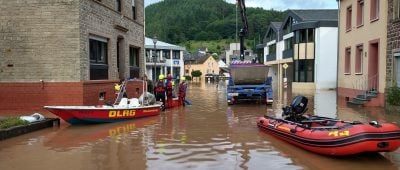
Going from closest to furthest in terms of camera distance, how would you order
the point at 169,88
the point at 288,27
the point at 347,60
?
the point at 169,88
the point at 347,60
the point at 288,27

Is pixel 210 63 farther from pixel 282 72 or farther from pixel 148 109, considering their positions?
pixel 148 109

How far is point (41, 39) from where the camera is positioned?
53.2 ft

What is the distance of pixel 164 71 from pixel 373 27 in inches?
1847

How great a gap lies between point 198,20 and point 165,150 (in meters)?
121

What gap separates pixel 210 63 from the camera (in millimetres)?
100625

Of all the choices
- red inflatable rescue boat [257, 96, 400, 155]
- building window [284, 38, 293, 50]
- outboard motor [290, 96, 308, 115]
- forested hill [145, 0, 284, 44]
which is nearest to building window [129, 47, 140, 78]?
outboard motor [290, 96, 308, 115]

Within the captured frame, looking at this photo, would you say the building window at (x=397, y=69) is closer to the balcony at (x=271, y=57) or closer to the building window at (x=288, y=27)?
the building window at (x=288, y=27)

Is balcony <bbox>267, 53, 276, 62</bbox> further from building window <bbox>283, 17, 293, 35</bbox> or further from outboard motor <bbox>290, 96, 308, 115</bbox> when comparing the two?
outboard motor <bbox>290, 96, 308, 115</bbox>

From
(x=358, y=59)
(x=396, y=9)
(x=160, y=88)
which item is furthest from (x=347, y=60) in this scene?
(x=160, y=88)

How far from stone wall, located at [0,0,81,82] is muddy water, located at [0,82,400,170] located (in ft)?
8.52

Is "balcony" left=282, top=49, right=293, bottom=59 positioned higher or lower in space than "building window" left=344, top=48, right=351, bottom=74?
higher

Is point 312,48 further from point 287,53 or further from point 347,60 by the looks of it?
point 347,60

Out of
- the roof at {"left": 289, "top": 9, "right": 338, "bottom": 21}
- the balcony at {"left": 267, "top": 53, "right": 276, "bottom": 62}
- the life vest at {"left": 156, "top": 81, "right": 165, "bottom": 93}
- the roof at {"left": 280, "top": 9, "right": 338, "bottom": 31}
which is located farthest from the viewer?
the balcony at {"left": 267, "top": 53, "right": 276, "bottom": 62}

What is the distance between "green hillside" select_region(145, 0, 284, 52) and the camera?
111 metres
